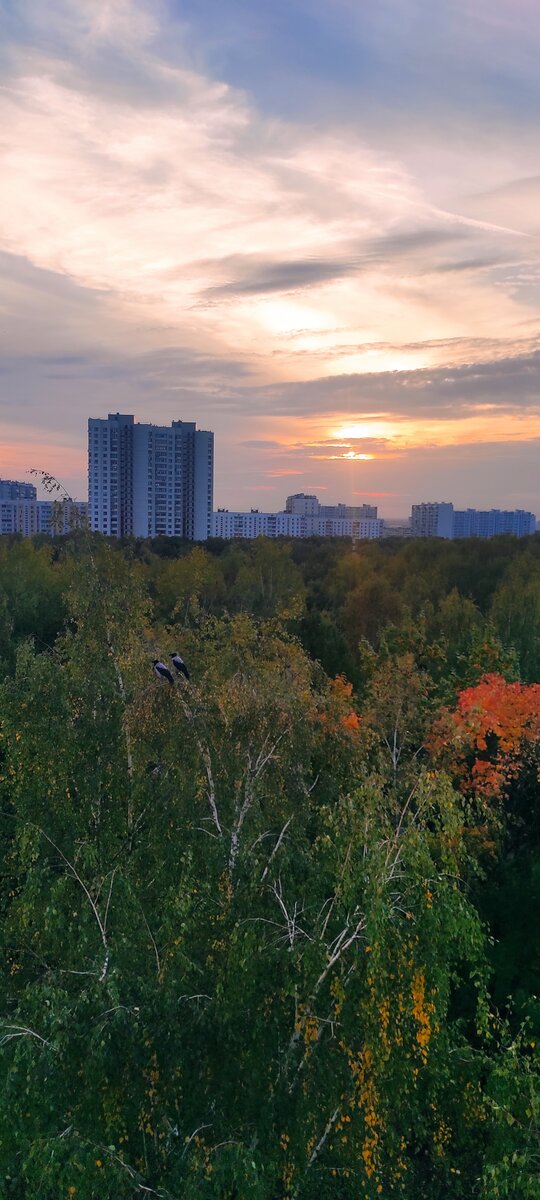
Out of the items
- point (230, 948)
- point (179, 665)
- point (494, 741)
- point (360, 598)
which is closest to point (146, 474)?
point (360, 598)

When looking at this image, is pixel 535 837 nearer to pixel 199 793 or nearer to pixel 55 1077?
pixel 199 793

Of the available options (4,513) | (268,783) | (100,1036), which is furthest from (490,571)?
(4,513)

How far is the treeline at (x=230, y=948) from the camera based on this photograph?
6.04m

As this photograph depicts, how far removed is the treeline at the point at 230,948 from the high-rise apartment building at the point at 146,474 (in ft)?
350

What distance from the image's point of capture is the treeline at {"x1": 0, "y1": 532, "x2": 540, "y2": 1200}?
6035mm

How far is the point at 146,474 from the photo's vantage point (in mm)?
117688

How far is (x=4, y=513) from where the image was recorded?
17225 cm

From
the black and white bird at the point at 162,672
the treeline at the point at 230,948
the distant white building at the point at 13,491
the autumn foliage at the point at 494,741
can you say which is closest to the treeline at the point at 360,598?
the autumn foliage at the point at 494,741

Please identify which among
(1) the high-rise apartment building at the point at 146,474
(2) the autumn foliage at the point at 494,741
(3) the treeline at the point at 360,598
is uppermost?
(1) the high-rise apartment building at the point at 146,474

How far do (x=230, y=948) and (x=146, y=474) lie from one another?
115 metres

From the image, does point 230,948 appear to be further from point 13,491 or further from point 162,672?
point 13,491

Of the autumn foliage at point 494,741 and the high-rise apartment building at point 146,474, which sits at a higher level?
the high-rise apartment building at point 146,474

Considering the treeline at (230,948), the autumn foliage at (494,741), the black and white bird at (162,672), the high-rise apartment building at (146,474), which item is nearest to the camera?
the treeline at (230,948)

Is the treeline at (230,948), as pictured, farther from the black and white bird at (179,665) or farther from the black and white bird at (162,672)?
the black and white bird at (179,665)
